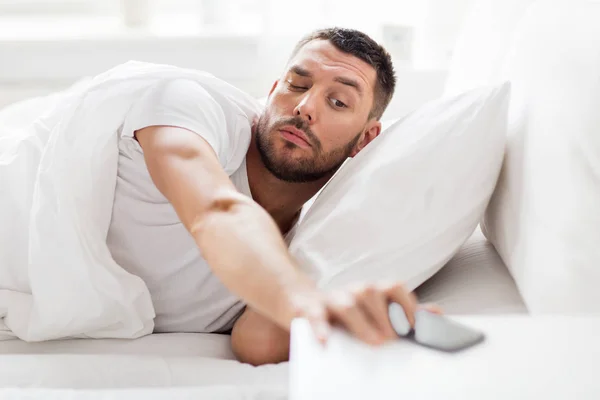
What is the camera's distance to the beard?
1.25 meters

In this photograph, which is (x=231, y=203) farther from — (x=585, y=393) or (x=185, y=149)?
(x=585, y=393)

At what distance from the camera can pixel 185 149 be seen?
0.96 metres

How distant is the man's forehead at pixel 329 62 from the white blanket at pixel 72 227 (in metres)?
0.23

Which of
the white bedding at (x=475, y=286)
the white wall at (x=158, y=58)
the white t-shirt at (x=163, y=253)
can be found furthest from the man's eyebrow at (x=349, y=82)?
the white wall at (x=158, y=58)

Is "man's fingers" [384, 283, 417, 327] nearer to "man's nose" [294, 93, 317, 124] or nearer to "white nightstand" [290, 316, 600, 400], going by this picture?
"white nightstand" [290, 316, 600, 400]

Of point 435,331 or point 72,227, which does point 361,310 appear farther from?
point 72,227

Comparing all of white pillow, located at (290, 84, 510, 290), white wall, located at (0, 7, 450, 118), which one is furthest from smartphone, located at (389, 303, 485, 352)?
white wall, located at (0, 7, 450, 118)

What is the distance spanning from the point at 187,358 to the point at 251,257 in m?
0.40

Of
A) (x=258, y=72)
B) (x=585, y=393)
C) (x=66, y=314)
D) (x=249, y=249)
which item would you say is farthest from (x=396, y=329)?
(x=258, y=72)

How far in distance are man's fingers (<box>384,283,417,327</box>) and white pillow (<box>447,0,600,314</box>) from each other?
356 mm

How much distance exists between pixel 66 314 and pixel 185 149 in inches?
13.1

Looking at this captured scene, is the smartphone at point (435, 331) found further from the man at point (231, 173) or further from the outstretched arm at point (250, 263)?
the man at point (231, 173)

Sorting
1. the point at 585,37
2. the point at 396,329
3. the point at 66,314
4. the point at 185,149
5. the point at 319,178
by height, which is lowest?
the point at 66,314

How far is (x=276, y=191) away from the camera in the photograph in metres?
1.32
